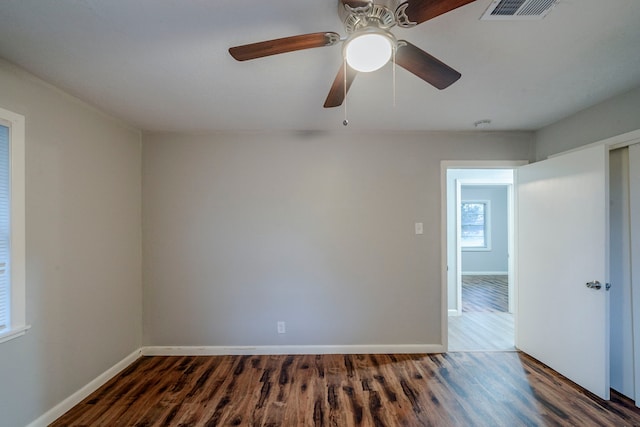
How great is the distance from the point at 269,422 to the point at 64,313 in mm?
1715

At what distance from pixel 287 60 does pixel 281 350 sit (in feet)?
8.73

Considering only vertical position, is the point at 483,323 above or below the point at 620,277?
below

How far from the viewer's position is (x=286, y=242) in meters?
2.78

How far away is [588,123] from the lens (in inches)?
88.1

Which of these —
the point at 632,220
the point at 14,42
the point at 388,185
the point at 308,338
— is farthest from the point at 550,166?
the point at 14,42

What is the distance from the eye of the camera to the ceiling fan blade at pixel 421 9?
876 mm

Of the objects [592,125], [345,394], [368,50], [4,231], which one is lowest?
[345,394]

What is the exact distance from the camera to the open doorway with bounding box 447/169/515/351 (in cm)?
328

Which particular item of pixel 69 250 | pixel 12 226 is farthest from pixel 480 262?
pixel 12 226

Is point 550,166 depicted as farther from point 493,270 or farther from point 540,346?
point 493,270

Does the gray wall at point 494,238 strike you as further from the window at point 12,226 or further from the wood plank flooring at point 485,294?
the window at point 12,226

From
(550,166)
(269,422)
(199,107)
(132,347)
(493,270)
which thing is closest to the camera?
A: (269,422)

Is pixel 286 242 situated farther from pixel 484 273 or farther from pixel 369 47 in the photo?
pixel 484 273

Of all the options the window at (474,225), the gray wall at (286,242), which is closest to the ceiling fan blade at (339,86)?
the gray wall at (286,242)
